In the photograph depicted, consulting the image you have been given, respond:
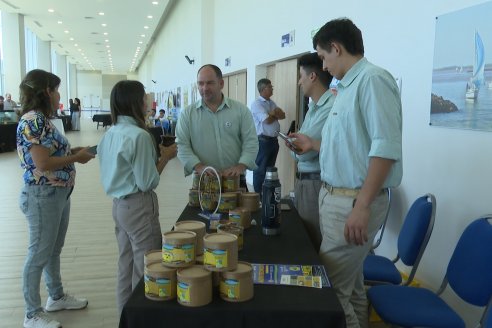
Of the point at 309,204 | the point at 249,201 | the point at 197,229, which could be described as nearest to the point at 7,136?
the point at 249,201

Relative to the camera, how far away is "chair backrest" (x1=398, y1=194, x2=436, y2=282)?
7.34ft

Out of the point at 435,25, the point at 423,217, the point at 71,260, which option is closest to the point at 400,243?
the point at 423,217

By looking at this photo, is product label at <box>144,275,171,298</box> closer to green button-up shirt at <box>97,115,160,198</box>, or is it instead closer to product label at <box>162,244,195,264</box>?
product label at <box>162,244,195,264</box>

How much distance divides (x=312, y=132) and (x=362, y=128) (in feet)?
2.42

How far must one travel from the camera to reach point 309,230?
2.29 m

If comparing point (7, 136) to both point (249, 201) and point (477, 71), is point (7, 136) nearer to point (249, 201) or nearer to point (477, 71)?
point (249, 201)

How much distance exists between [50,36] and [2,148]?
10137 mm

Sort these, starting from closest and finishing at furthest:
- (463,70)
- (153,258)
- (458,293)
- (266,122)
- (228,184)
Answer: (153,258) → (458,293) → (228,184) → (463,70) → (266,122)

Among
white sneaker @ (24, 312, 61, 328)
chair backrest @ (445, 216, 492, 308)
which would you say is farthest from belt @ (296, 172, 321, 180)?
white sneaker @ (24, 312, 61, 328)

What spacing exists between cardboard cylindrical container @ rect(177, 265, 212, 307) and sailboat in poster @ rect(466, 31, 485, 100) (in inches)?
74.4

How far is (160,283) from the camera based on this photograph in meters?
1.27

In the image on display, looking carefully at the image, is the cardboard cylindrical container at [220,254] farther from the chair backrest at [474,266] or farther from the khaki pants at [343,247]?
the chair backrest at [474,266]

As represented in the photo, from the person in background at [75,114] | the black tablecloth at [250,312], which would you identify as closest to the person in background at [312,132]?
the black tablecloth at [250,312]

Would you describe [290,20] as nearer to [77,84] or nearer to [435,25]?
[435,25]
